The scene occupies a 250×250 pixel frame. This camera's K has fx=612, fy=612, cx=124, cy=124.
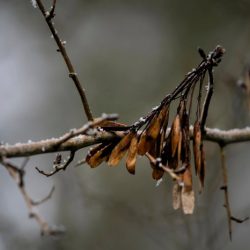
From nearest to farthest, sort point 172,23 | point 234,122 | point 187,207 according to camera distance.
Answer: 1. point 187,207
2. point 234,122
3. point 172,23

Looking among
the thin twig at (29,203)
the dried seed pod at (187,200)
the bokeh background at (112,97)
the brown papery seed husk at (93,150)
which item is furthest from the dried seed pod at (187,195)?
the bokeh background at (112,97)

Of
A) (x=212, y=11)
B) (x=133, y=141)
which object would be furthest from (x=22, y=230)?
(x=212, y=11)

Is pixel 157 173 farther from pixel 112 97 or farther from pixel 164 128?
pixel 112 97

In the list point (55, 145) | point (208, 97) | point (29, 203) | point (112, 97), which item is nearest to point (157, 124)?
point (208, 97)

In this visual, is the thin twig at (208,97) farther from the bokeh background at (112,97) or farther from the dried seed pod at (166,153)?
the bokeh background at (112,97)

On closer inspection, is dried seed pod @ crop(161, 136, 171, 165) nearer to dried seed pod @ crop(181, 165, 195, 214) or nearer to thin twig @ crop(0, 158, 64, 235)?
dried seed pod @ crop(181, 165, 195, 214)

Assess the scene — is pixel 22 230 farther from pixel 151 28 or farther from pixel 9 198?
pixel 151 28

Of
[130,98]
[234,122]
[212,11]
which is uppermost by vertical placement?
[212,11]
